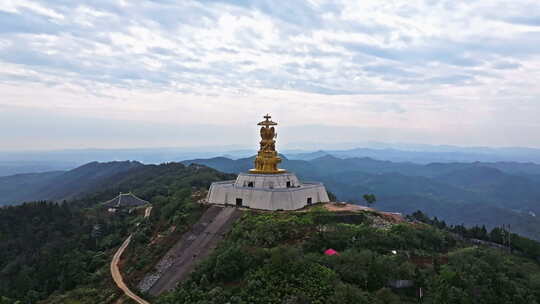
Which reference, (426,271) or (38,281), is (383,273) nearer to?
(426,271)

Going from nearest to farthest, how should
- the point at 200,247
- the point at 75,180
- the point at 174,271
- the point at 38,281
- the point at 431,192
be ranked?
the point at 174,271 → the point at 200,247 → the point at 38,281 → the point at 75,180 → the point at 431,192

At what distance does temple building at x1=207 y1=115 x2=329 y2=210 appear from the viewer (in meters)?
28.2

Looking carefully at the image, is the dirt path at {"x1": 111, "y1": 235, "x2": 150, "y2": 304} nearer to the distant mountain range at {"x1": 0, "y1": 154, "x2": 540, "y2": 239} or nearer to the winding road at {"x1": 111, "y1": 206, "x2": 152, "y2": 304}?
the winding road at {"x1": 111, "y1": 206, "x2": 152, "y2": 304}

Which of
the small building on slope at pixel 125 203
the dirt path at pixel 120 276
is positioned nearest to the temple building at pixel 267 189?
the dirt path at pixel 120 276

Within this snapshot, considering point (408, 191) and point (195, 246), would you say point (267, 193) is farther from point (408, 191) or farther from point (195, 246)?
point (408, 191)

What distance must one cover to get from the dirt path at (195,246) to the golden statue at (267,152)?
462cm

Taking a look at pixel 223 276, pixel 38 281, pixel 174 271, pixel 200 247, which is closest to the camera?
pixel 223 276

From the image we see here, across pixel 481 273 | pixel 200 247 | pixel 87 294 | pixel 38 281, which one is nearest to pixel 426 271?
pixel 481 273

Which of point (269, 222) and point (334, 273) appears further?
point (269, 222)

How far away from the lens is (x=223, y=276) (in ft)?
63.6

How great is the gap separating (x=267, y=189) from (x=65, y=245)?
1857 cm

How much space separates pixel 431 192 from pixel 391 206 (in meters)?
38.3

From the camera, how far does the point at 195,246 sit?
25.4 m

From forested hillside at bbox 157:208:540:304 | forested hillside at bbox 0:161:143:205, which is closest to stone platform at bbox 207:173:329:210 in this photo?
forested hillside at bbox 157:208:540:304
